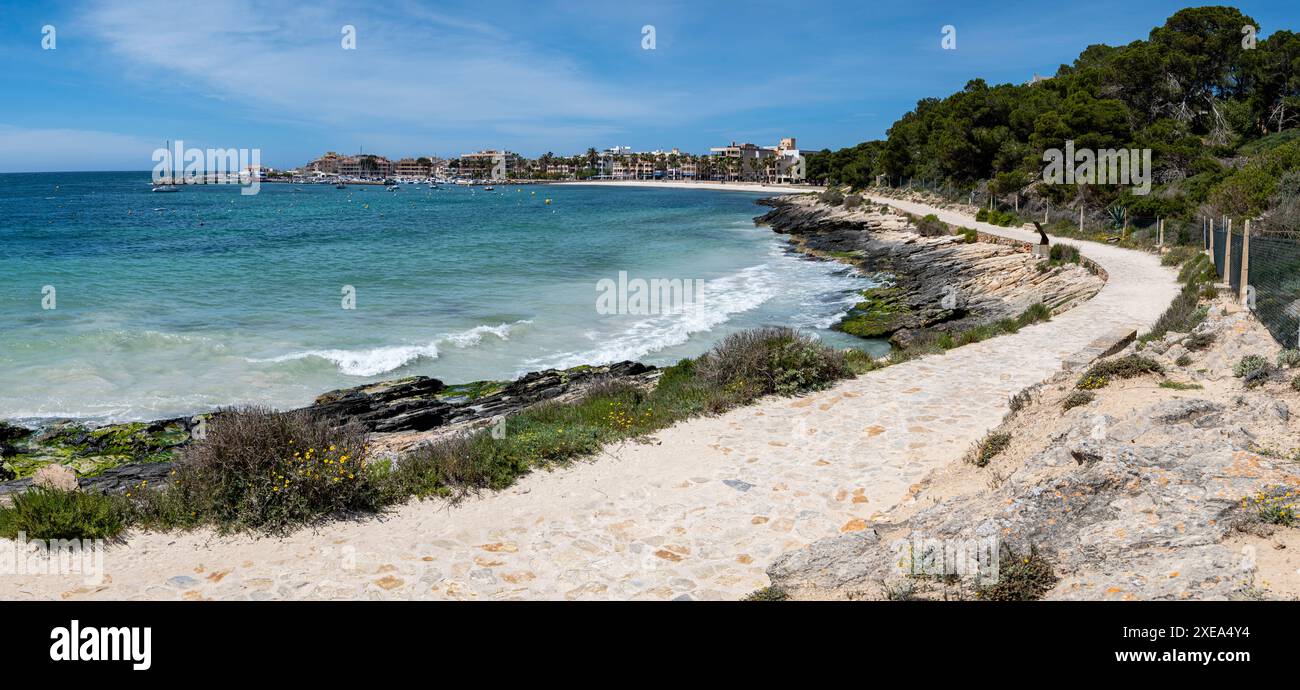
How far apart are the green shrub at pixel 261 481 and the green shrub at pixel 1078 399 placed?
748 cm

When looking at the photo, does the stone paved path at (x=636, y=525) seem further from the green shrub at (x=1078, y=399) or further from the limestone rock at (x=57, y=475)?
the limestone rock at (x=57, y=475)

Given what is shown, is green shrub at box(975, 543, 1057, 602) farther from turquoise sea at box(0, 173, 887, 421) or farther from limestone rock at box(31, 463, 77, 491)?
turquoise sea at box(0, 173, 887, 421)

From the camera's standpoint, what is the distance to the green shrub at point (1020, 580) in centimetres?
478

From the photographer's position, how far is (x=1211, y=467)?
5590mm

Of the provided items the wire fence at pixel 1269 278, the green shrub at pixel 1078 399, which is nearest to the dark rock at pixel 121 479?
the green shrub at pixel 1078 399

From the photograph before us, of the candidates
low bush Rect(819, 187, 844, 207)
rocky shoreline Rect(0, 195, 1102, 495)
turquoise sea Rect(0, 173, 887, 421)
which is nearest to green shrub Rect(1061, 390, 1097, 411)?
rocky shoreline Rect(0, 195, 1102, 495)

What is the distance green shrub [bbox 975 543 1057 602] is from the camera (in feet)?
15.7

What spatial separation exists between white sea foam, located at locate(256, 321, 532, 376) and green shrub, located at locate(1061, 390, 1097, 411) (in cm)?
1467

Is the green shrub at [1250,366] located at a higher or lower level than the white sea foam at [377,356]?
higher

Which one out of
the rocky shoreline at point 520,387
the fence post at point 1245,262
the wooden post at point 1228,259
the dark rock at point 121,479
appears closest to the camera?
the dark rock at point 121,479

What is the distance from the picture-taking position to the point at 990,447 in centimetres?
800

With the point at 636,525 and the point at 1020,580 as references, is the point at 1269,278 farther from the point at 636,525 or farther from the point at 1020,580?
the point at 636,525
